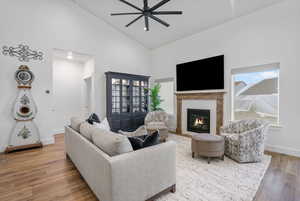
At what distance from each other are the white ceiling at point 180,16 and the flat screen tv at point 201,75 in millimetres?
1051

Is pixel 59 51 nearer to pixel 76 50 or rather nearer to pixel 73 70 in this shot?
pixel 76 50

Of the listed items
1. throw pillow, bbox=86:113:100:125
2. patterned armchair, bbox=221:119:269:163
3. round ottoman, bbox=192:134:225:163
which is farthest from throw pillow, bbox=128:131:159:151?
patterned armchair, bbox=221:119:269:163

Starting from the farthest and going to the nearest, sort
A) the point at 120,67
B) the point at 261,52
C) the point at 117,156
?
1. the point at 120,67
2. the point at 261,52
3. the point at 117,156

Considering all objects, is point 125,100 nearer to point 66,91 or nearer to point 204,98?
point 66,91

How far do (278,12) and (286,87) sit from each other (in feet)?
5.61

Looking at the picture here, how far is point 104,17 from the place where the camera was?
480 cm

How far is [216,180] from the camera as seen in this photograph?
221 centimetres

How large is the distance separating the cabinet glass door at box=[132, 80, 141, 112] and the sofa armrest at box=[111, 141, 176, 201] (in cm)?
352

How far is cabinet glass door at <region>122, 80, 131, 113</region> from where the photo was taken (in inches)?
198

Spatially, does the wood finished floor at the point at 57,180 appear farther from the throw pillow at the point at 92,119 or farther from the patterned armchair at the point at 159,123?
the patterned armchair at the point at 159,123

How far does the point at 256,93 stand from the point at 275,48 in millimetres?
1106

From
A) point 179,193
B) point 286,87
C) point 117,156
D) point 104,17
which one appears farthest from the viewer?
point 104,17

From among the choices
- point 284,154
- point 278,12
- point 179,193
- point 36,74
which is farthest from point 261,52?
point 36,74

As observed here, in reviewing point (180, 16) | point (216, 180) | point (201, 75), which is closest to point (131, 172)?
point (216, 180)
